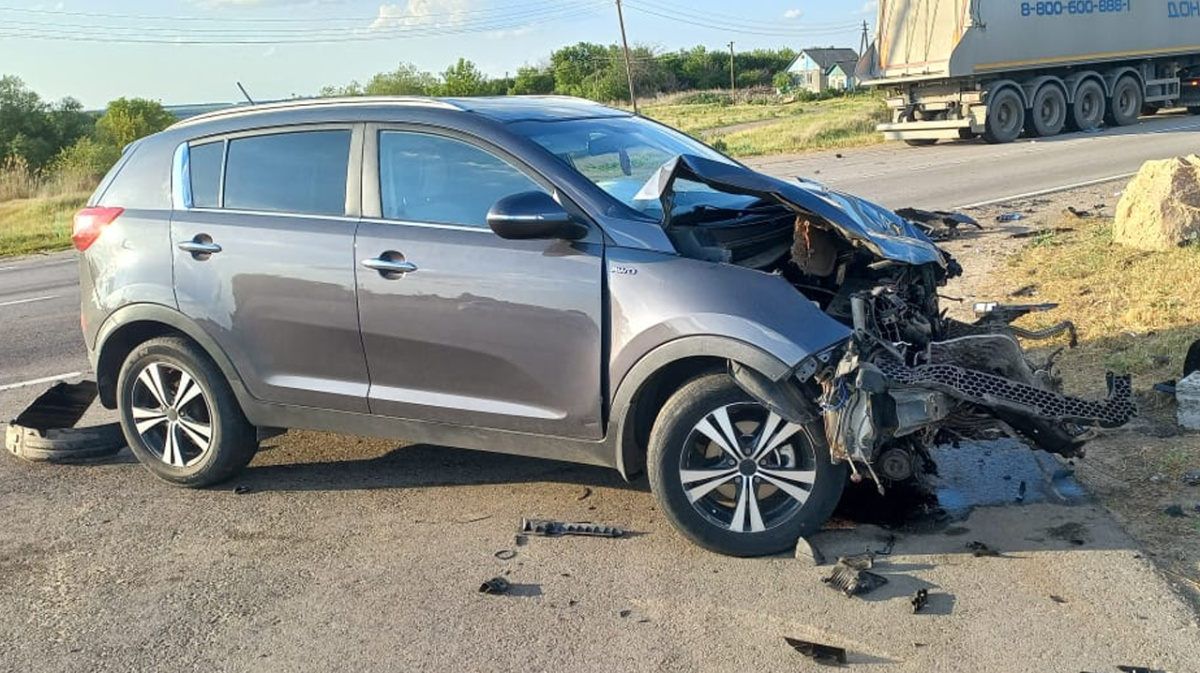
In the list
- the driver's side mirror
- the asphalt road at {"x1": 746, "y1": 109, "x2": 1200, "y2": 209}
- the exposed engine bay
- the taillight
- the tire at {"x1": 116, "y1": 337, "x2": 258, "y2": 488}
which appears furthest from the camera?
the asphalt road at {"x1": 746, "y1": 109, "x2": 1200, "y2": 209}

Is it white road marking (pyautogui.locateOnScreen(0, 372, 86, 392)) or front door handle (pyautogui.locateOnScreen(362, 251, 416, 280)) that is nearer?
front door handle (pyautogui.locateOnScreen(362, 251, 416, 280))

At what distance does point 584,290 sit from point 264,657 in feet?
6.04

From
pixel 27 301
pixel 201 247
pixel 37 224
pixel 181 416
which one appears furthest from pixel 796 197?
pixel 37 224

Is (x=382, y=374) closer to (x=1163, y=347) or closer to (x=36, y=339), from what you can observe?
(x=1163, y=347)

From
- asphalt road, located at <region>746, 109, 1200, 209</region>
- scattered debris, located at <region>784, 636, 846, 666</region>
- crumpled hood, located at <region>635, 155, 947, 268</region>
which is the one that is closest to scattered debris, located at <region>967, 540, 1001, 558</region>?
scattered debris, located at <region>784, 636, 846, 666</region>

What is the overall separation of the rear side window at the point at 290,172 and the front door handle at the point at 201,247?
20 cm

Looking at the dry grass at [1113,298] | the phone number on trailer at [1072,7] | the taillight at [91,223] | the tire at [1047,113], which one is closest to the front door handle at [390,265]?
the taillight at [91,223]

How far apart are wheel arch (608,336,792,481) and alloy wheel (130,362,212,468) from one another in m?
2.22

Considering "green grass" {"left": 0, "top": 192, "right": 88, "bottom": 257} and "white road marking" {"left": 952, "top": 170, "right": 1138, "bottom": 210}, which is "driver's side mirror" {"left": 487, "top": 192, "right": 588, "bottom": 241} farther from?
"green grass" {"left": 0, "top": 192, "right": 88, "bottom": 257}

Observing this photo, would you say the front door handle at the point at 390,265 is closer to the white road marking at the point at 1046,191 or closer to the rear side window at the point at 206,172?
the rear side window at the point at 206,172

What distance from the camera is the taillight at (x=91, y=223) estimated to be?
5387 millimetres

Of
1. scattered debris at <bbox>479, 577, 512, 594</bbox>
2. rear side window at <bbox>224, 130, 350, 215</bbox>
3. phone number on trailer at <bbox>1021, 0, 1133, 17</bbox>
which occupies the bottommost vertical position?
scattered debris at <bbox>479, 577, 512, 594</bbox>

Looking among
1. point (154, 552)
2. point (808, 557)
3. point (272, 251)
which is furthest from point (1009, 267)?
point (154, 552)

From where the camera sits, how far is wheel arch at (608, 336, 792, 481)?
4031mm
